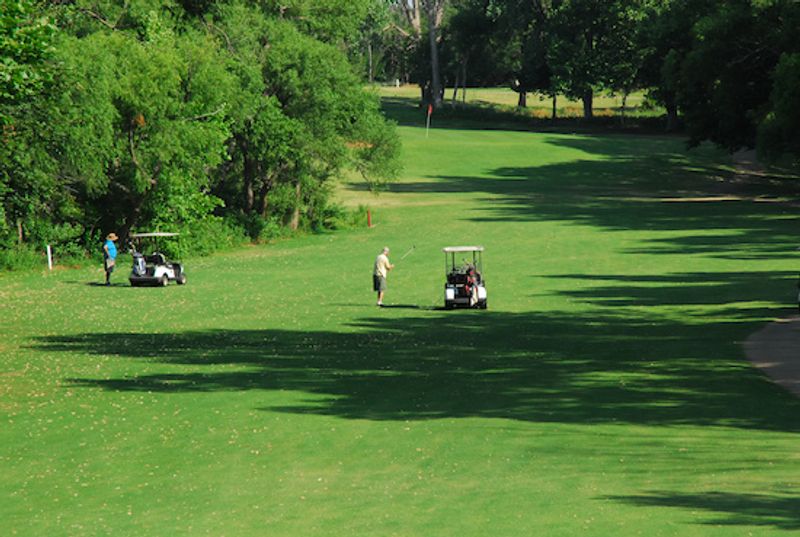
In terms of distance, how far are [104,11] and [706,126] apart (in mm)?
45792

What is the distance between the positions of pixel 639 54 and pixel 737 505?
115309 millimetres

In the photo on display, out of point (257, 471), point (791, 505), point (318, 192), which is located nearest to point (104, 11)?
point (318, 192)

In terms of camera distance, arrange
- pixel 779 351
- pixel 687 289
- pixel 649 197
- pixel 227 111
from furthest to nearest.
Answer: pixel 649 197 < pixel 227 111 < pixel 687 289 < pixel 779 351

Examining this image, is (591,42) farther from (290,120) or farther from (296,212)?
(290,120)

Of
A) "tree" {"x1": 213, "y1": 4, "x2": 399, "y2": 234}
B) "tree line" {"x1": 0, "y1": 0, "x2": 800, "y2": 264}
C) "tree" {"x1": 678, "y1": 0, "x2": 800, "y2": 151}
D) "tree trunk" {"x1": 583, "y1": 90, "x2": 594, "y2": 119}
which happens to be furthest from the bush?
"tree trunk" {"x1": 583, "y1": 90, "x2": 594, "y2": 119}

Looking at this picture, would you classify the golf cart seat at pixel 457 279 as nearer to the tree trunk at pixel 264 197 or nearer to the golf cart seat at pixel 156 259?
the golf cart seat at pixel 156 259

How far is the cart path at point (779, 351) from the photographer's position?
27.7m

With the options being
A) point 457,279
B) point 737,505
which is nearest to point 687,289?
point 457,279

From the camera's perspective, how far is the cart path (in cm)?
2769

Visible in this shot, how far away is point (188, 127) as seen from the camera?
60938mm

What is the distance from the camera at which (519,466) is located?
2008 centimetres

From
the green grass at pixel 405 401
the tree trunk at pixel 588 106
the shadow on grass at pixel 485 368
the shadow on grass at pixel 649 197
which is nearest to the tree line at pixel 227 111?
the green grass at pixel 405 401

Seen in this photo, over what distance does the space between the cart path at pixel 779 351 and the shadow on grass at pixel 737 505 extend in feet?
29.9

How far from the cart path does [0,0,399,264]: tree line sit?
18.0 m
